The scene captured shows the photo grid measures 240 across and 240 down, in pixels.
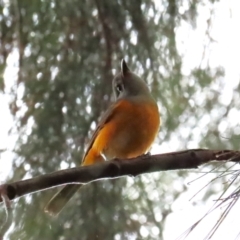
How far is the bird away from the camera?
70.2 inches

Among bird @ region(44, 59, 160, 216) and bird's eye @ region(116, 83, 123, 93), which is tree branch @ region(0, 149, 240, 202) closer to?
bird @ region(44, 59, 160, 216)

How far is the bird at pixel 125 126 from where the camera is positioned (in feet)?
5.85

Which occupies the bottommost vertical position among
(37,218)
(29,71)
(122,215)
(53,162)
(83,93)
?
(122,215)

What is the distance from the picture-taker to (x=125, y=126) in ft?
6.01

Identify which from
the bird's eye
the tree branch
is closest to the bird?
the bird's eye

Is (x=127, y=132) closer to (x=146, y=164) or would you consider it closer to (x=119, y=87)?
(x=119, y=87)

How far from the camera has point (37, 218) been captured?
166cm

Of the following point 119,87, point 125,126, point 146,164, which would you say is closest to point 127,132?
point 125,126

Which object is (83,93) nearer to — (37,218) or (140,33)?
(140,33)

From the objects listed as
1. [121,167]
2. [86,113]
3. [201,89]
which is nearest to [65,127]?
[86,113]

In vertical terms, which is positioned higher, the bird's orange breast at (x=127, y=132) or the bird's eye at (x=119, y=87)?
the bird's eye at (x=119, y=87)

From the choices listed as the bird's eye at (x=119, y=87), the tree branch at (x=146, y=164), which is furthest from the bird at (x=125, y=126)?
the tree branch at (x=146, y=164)

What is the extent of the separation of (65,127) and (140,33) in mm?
375

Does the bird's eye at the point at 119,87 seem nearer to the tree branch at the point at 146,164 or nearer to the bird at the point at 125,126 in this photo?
the bird at the point at 125,126
